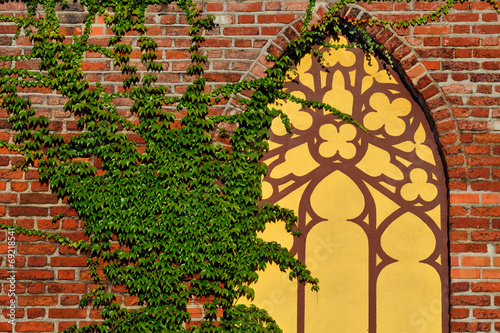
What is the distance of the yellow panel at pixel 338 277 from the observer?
296 centimetres

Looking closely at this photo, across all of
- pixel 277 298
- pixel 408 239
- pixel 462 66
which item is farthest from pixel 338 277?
pixel 462 66

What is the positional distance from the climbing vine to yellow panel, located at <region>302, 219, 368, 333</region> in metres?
0.13

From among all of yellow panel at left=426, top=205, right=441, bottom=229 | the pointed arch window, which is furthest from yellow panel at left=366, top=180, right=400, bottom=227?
yellow panel at left=426, top=205, right=441, bottom=229

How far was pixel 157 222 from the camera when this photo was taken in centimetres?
281

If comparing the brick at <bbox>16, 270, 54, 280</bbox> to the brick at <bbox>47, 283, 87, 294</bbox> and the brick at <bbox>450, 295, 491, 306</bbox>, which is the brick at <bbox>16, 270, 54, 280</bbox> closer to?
the brick at <bbox>47, 283, 87, 294</bbox>

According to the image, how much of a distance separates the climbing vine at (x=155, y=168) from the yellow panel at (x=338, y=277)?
132 mm

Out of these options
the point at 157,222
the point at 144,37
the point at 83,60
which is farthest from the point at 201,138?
the point at 83,60

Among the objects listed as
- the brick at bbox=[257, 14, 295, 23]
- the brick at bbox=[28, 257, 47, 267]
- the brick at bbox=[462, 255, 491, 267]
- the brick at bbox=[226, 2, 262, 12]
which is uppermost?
the brick at bbox=[226, 2, 262, 12]

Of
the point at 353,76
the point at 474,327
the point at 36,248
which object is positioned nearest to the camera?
the point at 474,327

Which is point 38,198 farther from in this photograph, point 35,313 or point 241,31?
point 241,31

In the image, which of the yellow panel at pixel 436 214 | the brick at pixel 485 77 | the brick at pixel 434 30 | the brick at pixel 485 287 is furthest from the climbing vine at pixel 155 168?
the brick at pixel 485 287

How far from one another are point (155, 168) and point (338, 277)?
1510 millimetres

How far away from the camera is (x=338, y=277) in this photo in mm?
2975

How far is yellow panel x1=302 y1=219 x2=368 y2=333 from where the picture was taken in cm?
296
